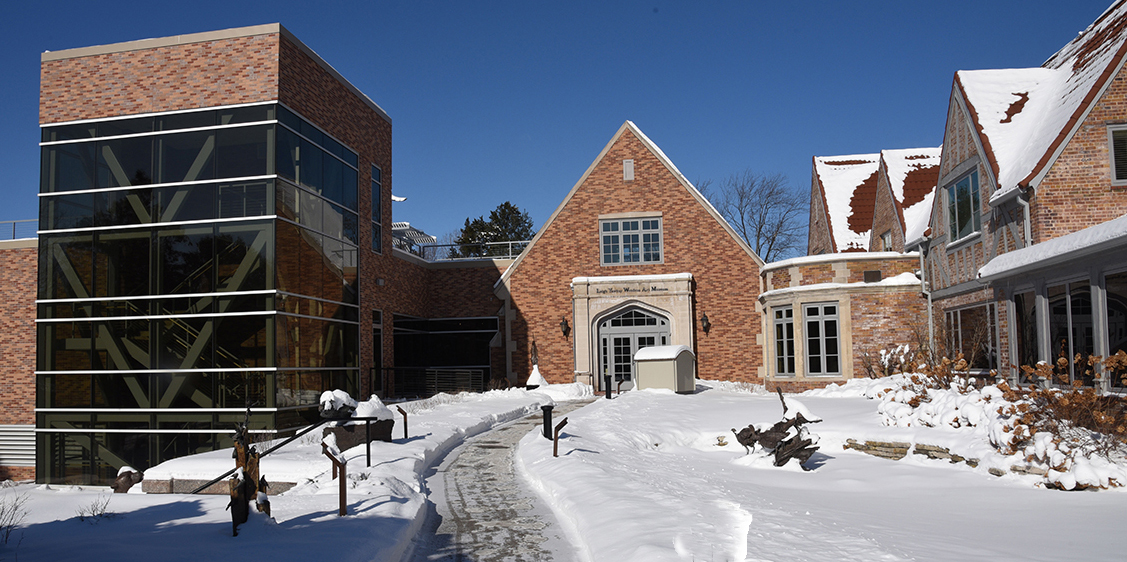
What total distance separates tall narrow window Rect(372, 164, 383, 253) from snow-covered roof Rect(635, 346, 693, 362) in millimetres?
9091

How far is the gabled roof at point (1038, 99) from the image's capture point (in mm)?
14969

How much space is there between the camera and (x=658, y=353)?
22484 mm

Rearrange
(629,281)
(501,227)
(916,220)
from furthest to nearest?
(501,227), (629,281), (916,220)

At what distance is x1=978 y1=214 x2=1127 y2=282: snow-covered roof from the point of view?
1106cm

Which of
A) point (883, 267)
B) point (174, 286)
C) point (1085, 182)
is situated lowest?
point (174, 286)

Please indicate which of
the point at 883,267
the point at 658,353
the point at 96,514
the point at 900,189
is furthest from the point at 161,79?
the point at 900,189

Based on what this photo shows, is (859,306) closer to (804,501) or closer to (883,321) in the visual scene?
(883,321)

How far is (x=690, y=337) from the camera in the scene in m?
26.5

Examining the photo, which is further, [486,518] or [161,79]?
[161,79]

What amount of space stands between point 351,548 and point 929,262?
1884 cm

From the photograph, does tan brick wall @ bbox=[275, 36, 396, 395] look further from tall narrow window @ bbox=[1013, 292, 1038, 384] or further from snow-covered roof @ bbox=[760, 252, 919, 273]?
tall narrow window @ bbox=[1013, 292, 1038, 384]

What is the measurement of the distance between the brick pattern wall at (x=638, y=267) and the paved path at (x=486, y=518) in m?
14.9

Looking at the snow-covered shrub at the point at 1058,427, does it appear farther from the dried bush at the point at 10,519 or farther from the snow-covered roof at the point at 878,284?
the dried bush at the point at 10,519

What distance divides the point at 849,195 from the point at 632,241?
1045 centimetres
